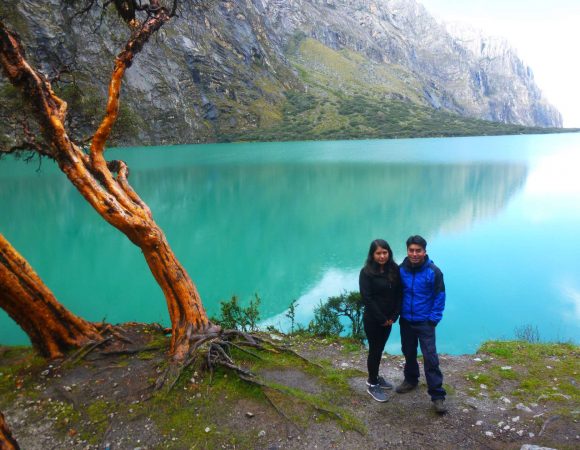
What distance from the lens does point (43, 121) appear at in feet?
20.3

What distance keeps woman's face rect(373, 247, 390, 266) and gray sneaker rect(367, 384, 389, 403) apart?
1.81 m

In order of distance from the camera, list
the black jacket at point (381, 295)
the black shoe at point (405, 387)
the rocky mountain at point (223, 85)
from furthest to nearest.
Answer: the rocky mountain at point (223, 85)
the black shoe at point (405, 387)
the black jacket at point (381, 295)

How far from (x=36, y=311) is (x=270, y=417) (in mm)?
3951

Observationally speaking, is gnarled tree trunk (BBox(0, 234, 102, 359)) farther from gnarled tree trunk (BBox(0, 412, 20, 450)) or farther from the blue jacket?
the blue jacket

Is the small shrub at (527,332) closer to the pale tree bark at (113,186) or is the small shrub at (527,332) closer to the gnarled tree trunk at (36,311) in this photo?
the pale tree bark at (113,186)

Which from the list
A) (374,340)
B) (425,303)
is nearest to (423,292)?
(425,303)

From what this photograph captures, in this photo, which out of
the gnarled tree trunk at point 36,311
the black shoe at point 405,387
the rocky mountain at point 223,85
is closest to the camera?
the black shoe at point 405,387

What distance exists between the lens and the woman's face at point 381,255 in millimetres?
5102

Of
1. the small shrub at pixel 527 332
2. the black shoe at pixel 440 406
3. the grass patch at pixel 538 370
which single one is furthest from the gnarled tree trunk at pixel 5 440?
the small shrub at pixel 527 332

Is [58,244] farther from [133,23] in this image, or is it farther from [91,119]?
[133,23]

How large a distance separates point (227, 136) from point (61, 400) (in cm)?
10955

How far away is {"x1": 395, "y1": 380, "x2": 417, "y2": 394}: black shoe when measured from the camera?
574 centimetres

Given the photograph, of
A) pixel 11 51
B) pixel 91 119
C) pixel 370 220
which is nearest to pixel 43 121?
pixel 11 51

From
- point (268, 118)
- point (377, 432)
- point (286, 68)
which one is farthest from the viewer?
point (286, 68)
